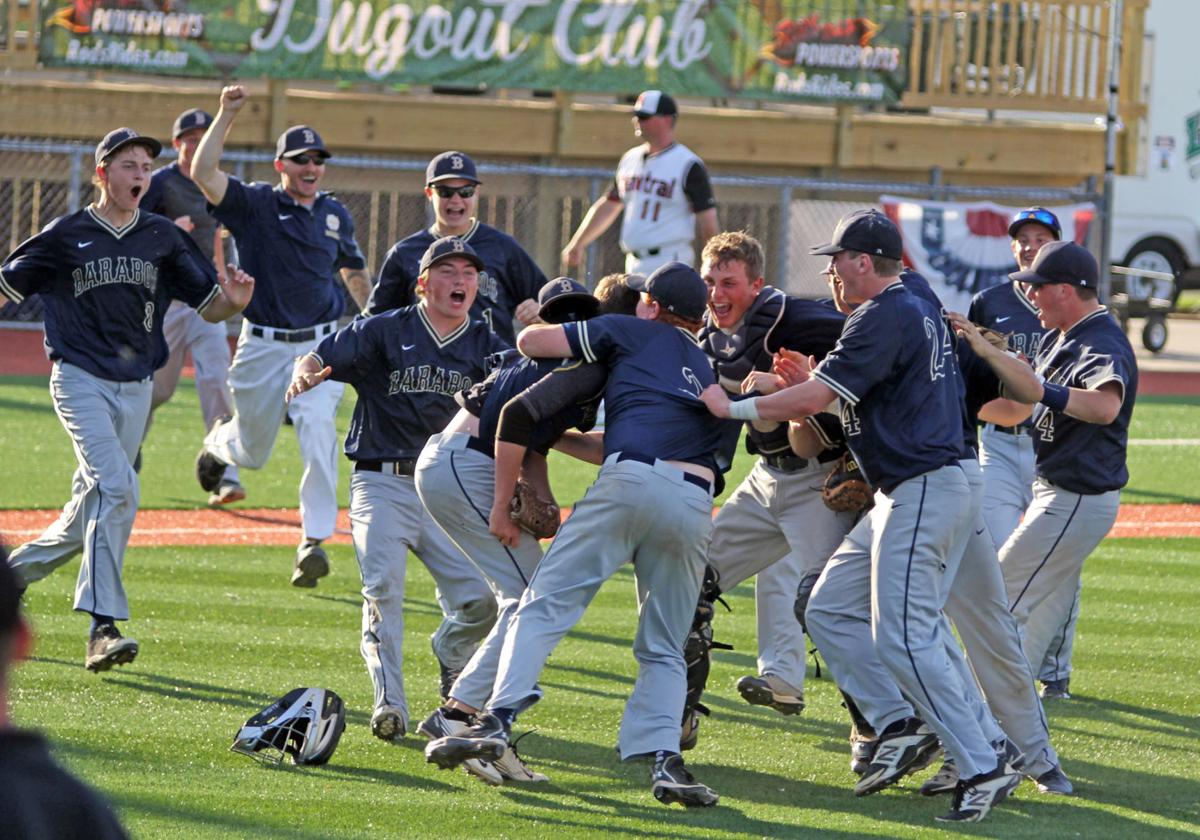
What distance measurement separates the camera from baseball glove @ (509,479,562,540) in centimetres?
651

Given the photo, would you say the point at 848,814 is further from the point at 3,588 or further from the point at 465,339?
the point at 3,588

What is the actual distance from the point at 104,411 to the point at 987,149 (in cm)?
1541

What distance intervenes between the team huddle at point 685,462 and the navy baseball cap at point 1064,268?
13 mm

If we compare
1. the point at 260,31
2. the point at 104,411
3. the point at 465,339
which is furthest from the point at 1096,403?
the point at 260,31

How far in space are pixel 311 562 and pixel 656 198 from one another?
12.9ft

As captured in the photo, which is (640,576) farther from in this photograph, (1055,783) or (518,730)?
(1055,783)

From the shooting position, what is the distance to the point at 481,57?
19.9 metres

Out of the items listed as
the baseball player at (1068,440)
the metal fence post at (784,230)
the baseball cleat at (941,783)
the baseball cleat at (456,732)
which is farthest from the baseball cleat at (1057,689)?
the metal fence post at (784,230)

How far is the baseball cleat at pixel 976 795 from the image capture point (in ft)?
19.7

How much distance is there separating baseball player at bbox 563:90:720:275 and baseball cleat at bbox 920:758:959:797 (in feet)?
19.1

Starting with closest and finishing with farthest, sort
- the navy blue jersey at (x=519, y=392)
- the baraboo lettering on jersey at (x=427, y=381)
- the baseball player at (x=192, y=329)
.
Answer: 1. the navy blue jersey at (x=519, y=392)
2. the baraboo lettering on jersey at (x=427, y=381)
3. the baseball player at (x=192, y=329)

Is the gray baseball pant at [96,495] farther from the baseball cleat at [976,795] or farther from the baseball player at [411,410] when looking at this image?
the baseball cleat at [976,795]

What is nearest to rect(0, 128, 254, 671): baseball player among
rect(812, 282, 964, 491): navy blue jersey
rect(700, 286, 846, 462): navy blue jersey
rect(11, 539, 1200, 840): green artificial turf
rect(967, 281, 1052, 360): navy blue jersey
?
rect(11, 539, 1200, 840): green artificial turf

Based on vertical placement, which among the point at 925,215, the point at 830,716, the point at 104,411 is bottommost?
the point at 830,716
